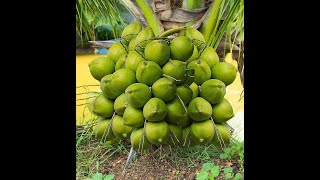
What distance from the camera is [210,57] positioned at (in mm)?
1828

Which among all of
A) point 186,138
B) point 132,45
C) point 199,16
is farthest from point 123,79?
point 199,16

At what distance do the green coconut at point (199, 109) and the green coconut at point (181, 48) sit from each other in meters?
0.14

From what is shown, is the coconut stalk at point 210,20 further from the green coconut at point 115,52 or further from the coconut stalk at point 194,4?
the green coconut at point 115,52

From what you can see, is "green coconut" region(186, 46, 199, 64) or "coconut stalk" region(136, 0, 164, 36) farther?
"coconut stalk" region(136, 0, 164, 36)

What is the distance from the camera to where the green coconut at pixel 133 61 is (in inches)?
69.3

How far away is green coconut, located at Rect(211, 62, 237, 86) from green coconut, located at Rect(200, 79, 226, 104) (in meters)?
0.04

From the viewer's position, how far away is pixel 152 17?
193 centimetres

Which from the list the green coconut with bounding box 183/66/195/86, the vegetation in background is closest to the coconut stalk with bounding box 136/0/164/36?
the vegetation in background

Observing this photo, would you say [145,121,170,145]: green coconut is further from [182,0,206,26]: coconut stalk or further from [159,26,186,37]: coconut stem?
[182,0,206,26]: coconut stalk

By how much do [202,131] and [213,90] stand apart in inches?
5.2

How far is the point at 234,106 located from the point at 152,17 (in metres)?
0.41

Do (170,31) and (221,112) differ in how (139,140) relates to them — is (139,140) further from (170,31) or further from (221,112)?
(170,31)

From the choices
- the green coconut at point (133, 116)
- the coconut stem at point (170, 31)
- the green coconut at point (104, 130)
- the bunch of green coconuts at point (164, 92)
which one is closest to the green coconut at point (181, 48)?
the bunch of green coconuts at point (164, 92)

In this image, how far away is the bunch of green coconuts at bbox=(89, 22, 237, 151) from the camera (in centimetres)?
171
